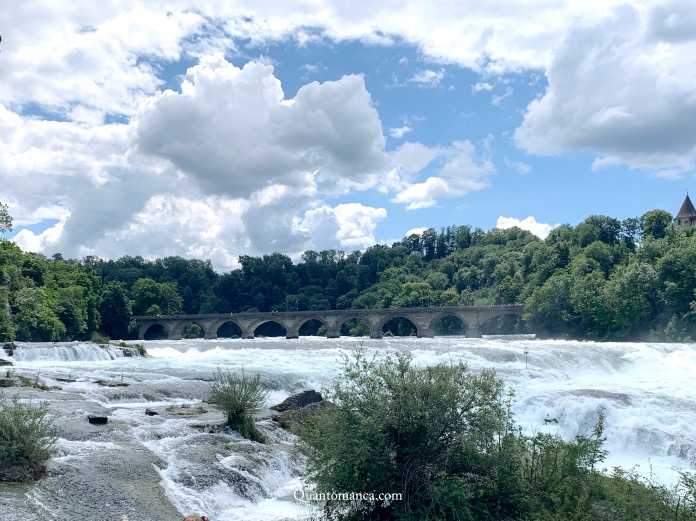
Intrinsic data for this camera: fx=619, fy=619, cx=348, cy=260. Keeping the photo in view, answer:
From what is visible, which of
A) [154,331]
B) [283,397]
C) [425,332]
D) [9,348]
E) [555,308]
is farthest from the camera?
[154,331]

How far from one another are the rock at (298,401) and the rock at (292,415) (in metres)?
0.50

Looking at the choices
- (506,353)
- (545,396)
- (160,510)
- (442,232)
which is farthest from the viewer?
(442,232)

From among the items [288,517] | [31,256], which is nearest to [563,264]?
[31,256]

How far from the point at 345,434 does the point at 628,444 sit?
1286cm

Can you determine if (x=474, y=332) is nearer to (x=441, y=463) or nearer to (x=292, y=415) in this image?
(x=292, y=415)

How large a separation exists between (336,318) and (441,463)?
8117 cm

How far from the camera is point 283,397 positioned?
2391 cm

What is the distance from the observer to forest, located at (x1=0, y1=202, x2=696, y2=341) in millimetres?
64125

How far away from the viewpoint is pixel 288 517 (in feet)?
35.6

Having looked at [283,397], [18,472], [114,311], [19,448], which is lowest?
[283,397]

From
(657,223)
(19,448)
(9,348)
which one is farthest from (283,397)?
(657,223)

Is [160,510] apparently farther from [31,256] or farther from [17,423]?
[31,256]

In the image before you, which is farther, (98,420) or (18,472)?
(98,420)

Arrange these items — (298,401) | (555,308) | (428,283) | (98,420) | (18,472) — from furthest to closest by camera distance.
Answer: (428,283), (555,308), (298,401), (98,420), (18,472)
